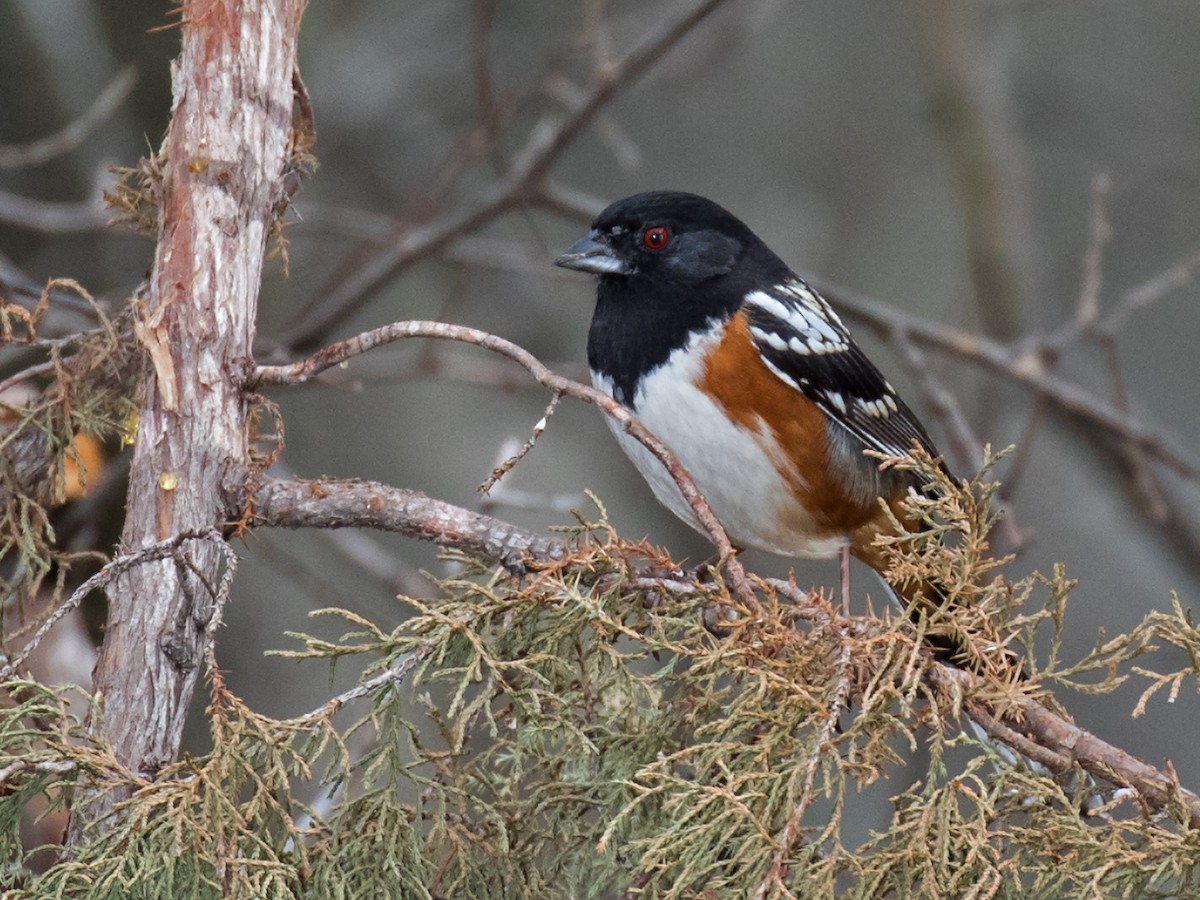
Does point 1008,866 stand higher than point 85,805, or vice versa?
point 85,805

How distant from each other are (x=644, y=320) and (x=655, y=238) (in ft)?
0.67

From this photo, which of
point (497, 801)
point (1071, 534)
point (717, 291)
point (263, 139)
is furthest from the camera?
point (1071, 534)

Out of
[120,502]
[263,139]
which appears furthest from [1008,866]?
[120,502]

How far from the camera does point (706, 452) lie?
2195 mm

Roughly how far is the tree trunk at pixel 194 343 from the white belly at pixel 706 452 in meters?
0.75

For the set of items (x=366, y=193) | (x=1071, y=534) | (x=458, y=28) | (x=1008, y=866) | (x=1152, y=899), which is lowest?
(x=1071, y=534)

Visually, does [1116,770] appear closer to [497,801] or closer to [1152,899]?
[1152,899]

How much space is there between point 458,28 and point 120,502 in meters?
2.25

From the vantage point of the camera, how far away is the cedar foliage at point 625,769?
3.90 ft

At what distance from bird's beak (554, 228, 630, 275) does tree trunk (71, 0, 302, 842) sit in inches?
32.8

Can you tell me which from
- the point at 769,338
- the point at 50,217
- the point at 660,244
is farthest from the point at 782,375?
the point at 50,217

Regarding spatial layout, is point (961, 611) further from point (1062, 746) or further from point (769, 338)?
point (769, 338)

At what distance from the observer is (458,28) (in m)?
4.42

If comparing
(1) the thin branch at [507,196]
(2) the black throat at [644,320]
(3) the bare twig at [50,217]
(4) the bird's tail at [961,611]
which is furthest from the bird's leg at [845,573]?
(3) the bare twig at [50,217]
